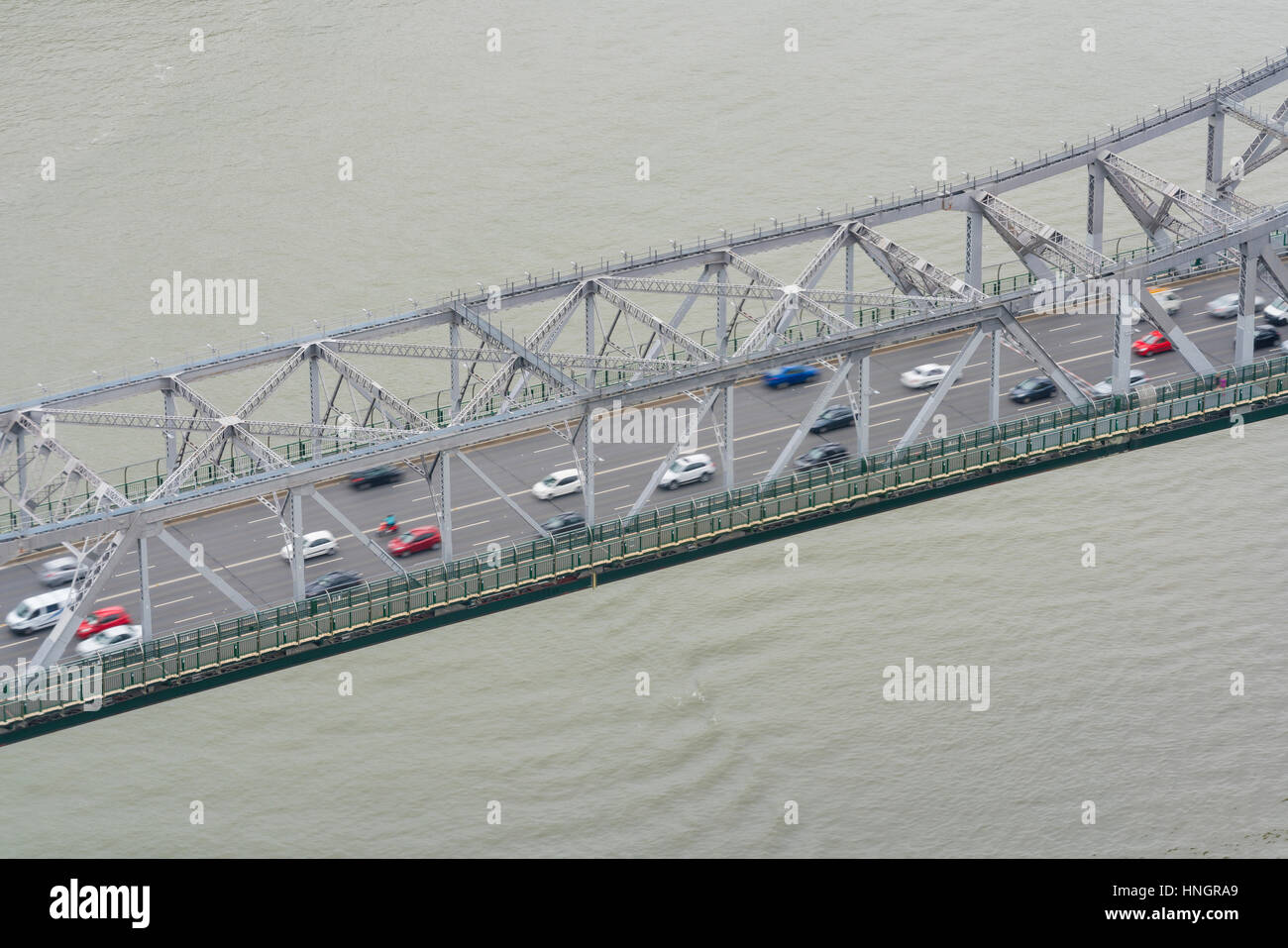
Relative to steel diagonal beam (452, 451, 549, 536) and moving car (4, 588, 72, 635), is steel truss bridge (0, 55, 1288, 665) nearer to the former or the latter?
steel diagonal beam (452, 451, 549, 536)

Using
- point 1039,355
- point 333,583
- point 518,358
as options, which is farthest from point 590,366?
point 1039,355

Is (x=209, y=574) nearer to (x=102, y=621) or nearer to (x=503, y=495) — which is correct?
(x=102, y=621)

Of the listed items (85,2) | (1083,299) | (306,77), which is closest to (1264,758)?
(1083,299)

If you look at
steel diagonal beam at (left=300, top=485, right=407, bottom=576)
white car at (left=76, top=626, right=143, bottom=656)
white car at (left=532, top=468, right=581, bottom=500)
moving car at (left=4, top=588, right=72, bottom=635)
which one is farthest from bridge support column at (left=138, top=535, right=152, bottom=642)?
white car at (left=532, top=468, right=581, bottom=500)

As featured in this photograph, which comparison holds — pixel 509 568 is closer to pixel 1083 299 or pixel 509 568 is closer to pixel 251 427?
pixel 251 427

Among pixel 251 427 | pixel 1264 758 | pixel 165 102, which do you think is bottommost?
pixel 1264 758

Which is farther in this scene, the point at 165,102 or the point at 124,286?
the point at 165,102
